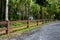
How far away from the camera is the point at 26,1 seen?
31.5m

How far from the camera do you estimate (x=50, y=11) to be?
208ft

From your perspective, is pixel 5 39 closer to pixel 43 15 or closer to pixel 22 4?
pixel 22 4

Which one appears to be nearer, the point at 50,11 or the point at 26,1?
the point at 26,1

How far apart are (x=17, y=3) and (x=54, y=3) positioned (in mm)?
35761

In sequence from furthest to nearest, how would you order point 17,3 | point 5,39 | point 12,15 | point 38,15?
point 38,15 < point 12,15 < point 17,3 < point 5,39

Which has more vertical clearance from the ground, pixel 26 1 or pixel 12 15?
pixel 26 1

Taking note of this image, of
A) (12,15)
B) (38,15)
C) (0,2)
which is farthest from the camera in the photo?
(38,15)

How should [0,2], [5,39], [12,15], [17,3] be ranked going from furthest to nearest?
[12,15] → [0,2] → [17,3] → [5,39]

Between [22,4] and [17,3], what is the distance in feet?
5.37

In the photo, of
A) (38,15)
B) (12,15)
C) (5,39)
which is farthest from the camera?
(38,15)

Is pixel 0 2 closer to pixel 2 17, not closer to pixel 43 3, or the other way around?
pixel 2 17

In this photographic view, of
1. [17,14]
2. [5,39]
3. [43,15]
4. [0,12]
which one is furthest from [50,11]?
[5,39]

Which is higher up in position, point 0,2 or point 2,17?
point 0,2

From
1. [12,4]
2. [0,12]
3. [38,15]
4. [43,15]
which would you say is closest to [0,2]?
[0,12]
